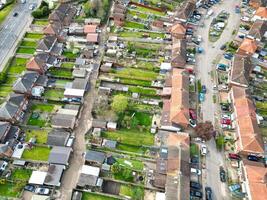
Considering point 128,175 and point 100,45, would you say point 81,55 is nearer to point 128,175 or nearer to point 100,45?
point 100,45

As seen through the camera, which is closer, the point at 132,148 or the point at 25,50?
the point at 132,148

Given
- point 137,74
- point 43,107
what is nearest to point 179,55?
point 137,74

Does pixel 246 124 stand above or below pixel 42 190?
above

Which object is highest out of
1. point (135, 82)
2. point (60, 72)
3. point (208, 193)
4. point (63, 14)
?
point (63, 14)

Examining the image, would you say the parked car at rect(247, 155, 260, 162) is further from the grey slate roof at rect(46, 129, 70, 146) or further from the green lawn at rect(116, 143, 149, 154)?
the grey slate roof at rect(46, 129, 70, 146)

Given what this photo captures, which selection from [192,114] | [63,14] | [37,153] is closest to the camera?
[37,153]

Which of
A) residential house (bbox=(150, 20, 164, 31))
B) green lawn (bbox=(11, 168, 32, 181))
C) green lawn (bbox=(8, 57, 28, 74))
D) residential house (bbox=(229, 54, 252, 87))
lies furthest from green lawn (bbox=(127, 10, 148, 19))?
green lawn (bbox=(11, 168, 32, 181))

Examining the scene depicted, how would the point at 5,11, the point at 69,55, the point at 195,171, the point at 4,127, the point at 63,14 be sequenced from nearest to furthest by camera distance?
1. the point at 195,171
2. the point at 4,127
3. the point at 69,55
4. the point at 63,14
5. the point at 5,11

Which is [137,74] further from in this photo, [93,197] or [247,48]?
[93,197]
